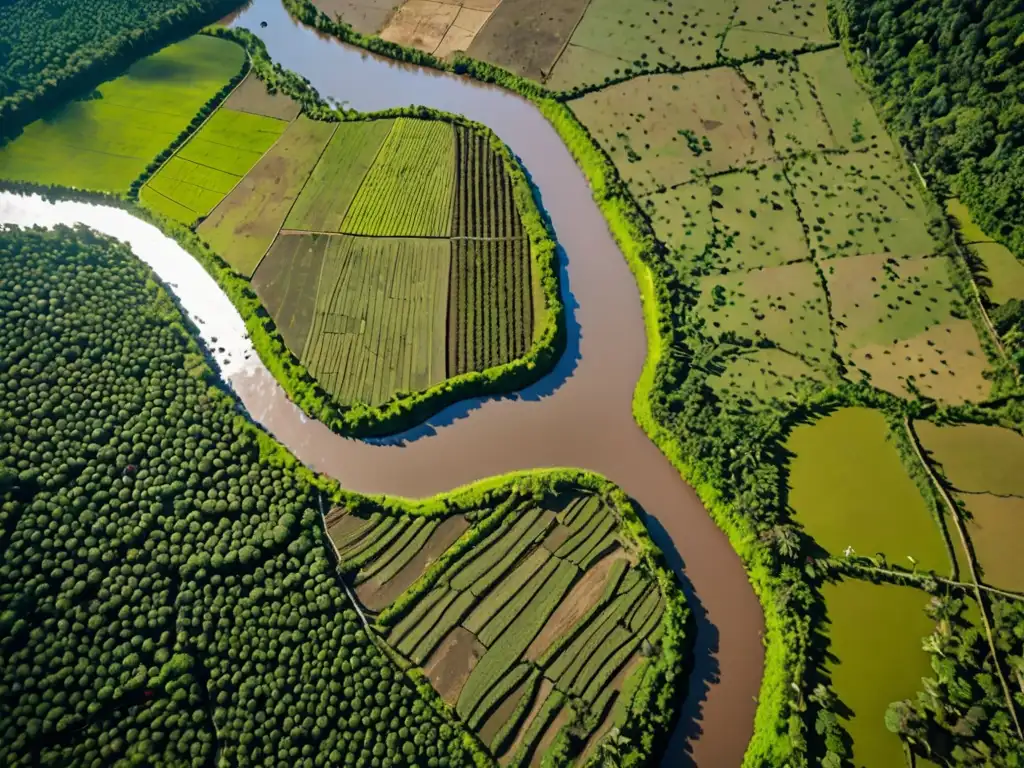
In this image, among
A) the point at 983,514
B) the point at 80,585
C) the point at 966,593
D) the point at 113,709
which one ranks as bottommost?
the point at 113,709

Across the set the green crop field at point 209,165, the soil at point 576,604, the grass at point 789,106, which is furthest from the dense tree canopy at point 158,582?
the grass at point 789,106

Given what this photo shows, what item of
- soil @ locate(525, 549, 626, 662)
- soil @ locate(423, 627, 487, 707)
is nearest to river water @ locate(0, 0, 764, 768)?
soil @ locate(525, 549, 626, 662)

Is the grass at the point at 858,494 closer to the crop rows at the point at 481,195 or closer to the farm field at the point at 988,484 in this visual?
the farm field at the point at 988,484

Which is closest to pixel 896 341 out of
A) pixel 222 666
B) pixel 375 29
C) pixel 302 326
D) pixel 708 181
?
pixel 708 181

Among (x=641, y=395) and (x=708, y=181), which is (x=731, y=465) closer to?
(x=641, y=395)

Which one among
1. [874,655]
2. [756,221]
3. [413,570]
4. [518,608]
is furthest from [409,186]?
[874,655]

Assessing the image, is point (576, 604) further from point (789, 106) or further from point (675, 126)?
point (789, 106)

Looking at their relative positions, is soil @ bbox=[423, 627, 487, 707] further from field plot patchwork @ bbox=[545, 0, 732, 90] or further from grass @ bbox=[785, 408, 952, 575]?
field plot patchwork @ bbox=[545, 0, 732, 90]
